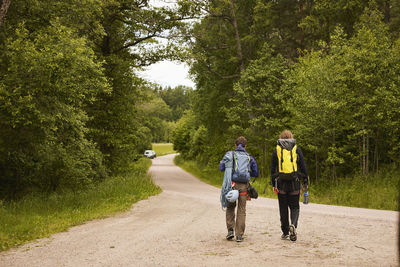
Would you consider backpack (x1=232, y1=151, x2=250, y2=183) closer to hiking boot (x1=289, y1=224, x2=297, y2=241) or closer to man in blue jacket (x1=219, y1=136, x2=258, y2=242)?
man in blue jacket (x1=219, y1=136, x2=258, y2=242)

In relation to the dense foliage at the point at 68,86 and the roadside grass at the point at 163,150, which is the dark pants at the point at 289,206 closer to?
the dense foliage at the point at 68,86

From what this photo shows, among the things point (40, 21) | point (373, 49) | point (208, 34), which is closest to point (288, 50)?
point (208, 34)

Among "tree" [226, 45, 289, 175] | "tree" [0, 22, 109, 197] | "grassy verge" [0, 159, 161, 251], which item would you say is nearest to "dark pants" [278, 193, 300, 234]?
"grassy verge" [0, 159, 161, 251]

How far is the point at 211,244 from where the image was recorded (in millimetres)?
6477

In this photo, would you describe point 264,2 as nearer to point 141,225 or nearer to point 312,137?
point 312,137

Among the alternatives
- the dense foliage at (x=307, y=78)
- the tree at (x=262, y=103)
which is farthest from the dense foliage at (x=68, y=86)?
the tree at (x=262, y=103)

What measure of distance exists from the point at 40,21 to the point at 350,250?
11.1 m

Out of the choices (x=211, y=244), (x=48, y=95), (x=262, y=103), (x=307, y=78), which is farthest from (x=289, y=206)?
(x=262, y=103)

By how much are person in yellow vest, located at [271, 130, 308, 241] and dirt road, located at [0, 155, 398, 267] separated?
0.44 meters

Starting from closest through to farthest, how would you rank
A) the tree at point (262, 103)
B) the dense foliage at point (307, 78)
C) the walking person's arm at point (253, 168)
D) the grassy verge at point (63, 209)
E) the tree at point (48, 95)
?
the walking person's arm at point (253, 168), the grassy verge at point (63, 209), the tree at point (48, 95), the dense foliage at point (307, 78), the tree at point (262, 103)

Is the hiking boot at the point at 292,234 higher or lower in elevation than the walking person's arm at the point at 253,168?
lower

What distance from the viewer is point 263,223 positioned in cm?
860

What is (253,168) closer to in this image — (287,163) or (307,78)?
(287,163)

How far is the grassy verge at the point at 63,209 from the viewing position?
7832mm
